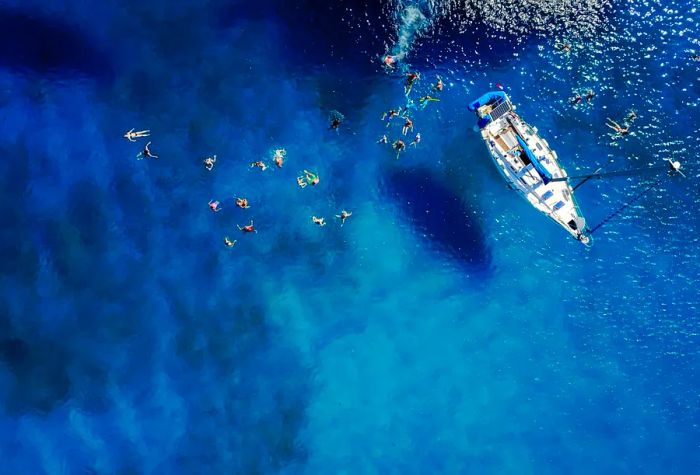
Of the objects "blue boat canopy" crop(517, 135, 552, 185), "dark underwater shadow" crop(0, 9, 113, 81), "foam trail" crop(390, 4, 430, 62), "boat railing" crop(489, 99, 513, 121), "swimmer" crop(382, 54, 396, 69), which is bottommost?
"blue boat canopy" crop(517, 135, 552, 185)

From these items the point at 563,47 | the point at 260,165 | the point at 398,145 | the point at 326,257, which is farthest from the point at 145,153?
the point at 563,47

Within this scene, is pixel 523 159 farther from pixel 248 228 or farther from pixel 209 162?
pixel 209 162

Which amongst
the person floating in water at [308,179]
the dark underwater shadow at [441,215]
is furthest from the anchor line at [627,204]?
the person floating in water at [308,179]

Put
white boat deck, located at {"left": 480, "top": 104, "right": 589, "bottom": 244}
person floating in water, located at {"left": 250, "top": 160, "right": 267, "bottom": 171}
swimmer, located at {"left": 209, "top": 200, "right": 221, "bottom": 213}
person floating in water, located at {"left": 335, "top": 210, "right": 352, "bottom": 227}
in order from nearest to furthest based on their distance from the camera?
swimmer, located at {"left": 209, "top": 200, "right": 221, "bottom": 213} < person floating in water, located at {"left": 250, "top": 160, "right": 267, "bottom": 171} < white boat deck, located at {"left": 480, "top": 104, "right": 589, "bottom": 244} < person floating in water, located at {"left": 335, "top": 210, "right": 352, "bottom": 227}

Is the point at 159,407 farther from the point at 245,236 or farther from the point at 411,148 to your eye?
the point at 411,148

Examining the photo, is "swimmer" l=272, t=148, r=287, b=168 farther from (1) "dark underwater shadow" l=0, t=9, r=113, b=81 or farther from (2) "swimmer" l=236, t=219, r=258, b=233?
(1) "dark underwater shadow" l=0, t=9, r=113, b=81

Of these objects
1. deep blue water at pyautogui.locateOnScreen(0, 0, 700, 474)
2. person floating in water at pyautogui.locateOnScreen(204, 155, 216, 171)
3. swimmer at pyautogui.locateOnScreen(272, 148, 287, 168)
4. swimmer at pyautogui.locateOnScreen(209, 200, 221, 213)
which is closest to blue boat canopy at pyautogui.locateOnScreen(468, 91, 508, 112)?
deep blue water at pyautogui.locateOnScreen(0, 0, 700, 474)

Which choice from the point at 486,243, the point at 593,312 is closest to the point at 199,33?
the point at 486,243
